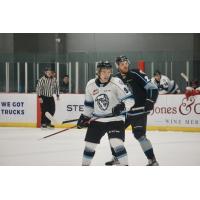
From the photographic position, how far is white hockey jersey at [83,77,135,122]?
521 centimetres

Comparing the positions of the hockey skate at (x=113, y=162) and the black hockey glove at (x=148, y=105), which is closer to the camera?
the hockey skate at (x=113, y=162)

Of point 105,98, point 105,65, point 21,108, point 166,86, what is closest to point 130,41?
point 105,65

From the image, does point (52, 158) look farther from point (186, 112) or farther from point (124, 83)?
point (186, 112)

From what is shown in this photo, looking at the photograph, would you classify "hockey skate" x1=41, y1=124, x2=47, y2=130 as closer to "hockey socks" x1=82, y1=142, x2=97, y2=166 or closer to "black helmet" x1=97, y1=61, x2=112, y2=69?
"hockey socks" x1=82, y1=142, x2=97, y2=166

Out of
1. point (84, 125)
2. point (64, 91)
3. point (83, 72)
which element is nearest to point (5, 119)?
point (64, 91)

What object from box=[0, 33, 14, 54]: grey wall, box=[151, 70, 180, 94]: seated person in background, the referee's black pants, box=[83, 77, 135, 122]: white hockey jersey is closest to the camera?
box=[83, 77, 135, 122]: white hockey jersey

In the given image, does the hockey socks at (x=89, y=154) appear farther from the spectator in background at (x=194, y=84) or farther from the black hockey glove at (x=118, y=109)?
the spectator in background at (x=194, y=84)

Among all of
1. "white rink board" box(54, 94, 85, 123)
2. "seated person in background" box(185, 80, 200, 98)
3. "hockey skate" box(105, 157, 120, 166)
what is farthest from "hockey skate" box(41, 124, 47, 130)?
"seated person in background" box(185, 80, 200, 98)

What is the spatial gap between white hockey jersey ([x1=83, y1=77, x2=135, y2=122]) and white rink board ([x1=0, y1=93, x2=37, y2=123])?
1.74m

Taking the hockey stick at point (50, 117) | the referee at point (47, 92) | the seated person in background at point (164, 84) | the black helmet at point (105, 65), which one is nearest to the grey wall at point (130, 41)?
the black helmet at point (105, 65)

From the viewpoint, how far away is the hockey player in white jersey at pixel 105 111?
17.1 feet

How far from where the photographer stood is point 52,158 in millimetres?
5426

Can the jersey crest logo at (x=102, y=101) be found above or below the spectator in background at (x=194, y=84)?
below

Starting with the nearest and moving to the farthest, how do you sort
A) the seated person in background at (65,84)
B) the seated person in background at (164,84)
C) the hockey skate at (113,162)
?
the hockey skate at (113,162), the seated person in background at (164,84), the seated person in background at (65,84)
